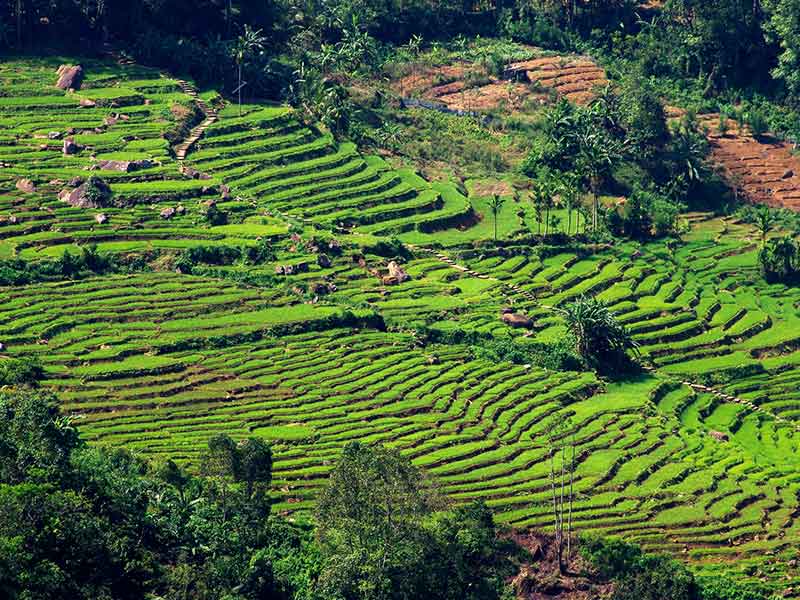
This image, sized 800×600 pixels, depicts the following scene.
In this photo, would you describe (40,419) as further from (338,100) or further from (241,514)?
(338,100)

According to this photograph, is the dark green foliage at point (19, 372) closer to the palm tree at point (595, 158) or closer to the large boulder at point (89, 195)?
the large boulder at point (89, 195)

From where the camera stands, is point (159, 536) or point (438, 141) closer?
point (159, 536)

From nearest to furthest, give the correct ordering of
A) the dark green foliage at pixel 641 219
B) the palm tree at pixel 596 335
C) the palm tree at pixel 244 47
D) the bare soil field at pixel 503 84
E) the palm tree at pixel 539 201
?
the palm tree at pixel 596 335
the palm tree at pixel 539 201
the dark green foliage at pixel 641 219
the palm tree at pixel 244 47
the bare soil field at pixel 503 84

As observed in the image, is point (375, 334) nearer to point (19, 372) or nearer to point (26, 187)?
point (19, 372)

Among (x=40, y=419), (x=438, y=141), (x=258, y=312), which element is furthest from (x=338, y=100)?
(x=40, y=419)

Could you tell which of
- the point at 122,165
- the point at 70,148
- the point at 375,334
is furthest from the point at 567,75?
the point at 375,334

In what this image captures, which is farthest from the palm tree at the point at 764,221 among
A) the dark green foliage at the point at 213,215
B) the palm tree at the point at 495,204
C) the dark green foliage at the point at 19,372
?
the dark green foliage at the point at 19,372
